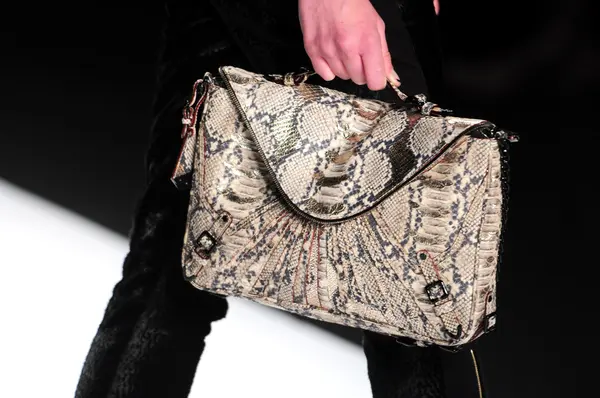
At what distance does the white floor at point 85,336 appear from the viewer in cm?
119

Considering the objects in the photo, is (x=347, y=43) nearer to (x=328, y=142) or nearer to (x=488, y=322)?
(x=328, y=142)

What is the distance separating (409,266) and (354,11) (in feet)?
0.84

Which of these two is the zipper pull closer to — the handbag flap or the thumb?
the handbag flap

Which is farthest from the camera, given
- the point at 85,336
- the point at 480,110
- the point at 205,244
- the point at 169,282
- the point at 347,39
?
the point at 85,336

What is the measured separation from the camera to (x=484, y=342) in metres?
1.18

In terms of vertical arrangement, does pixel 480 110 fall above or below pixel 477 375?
above

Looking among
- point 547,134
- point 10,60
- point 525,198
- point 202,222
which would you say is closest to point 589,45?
point 547,134

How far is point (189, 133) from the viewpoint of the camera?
82cm

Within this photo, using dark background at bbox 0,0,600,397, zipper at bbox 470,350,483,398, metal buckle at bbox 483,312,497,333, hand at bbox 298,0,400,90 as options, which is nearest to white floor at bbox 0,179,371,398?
dark background at bbox 0,0,600,397

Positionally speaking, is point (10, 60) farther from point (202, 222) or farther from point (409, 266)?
point (409, 266)

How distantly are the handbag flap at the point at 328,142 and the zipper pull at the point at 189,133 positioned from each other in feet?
0.15

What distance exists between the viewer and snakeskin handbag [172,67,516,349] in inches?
27.1

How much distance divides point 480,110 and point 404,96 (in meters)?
0.30

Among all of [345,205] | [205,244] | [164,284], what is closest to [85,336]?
[164,284]
